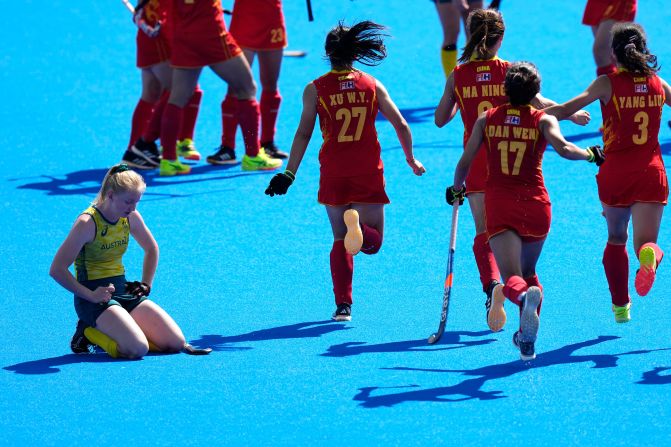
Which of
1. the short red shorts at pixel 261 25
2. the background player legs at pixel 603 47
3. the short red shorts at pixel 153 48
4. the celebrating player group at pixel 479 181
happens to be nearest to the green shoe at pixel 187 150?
the short red shorts at pixel 153 48

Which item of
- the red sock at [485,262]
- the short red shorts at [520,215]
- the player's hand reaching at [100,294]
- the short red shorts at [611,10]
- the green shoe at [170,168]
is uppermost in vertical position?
the short red shorts at [611,10]

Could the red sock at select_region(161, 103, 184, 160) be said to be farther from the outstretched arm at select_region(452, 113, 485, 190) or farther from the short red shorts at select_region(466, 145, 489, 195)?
the outstretched arm at select_region(452, 113, 485, 190)

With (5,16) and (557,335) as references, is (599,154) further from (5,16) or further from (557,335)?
(5,16)

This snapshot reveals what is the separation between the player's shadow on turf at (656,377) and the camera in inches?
253

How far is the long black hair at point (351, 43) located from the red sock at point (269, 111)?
165 inches

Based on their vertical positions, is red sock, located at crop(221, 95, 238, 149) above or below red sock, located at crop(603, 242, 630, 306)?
above

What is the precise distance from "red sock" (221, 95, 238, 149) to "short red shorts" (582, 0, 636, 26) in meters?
3.82

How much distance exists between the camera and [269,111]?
11953 mm

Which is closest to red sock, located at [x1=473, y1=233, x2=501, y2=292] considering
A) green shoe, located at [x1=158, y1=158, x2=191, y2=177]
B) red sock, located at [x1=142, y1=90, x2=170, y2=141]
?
Answer: green shoe, located at [x1=158, y1=158, x2=191, y2=177]

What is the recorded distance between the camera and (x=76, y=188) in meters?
11.3

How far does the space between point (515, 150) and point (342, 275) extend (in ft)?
5.05

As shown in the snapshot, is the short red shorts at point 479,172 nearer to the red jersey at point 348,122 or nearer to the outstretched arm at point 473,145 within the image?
the red jersey at point 348,122

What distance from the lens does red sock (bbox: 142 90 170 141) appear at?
1164 cm

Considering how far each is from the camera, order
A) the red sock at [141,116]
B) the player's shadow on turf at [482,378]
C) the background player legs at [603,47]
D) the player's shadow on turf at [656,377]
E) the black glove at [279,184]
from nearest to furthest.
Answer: the player's shadow on turf at [482,378] → the player's shadow on turf at [656,377] → the black glove at [279,184] → the red sock at [141,116] → the background player legs at [603,47]
